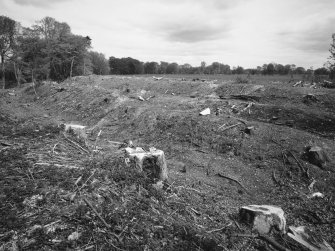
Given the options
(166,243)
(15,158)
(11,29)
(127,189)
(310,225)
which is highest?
(11,29)

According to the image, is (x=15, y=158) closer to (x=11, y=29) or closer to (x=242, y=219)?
(x=242, y=219)

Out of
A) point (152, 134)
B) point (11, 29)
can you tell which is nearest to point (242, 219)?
point (152, 134)

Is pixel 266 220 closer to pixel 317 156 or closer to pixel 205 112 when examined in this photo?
pixel 317 156

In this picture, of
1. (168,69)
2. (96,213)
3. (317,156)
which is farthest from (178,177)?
(168,69)

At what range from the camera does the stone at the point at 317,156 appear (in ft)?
22.2

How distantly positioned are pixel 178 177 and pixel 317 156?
4478 mm

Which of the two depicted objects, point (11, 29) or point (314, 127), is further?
point (11, 29)

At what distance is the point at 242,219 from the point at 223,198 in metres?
1.02

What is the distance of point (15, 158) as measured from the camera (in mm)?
4707

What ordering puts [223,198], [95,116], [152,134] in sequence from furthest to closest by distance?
[95,116], [152,134], [223,198]

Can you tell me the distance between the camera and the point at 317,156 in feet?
22.4

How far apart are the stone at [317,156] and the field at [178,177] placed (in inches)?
6.1

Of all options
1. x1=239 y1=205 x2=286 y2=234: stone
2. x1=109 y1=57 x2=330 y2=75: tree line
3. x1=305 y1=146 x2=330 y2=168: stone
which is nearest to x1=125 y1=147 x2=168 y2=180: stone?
x1=239 y1=205 x2=286 y2=234: stone

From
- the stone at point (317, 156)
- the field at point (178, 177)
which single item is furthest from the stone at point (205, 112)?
the stone at point (317, 156)
